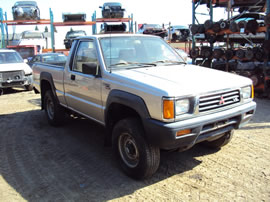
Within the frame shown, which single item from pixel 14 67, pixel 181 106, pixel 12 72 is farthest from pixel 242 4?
pixel 181 106

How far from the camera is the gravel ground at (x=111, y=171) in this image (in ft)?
9.95

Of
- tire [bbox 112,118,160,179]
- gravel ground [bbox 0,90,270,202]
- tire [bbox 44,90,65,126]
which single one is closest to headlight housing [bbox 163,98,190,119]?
tire [bbox 112,118,160,179]

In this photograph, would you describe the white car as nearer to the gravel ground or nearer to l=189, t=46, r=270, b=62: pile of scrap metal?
the gravel ground

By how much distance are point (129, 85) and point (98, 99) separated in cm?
79

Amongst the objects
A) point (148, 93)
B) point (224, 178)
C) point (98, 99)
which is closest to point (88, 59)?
point (98, 99)

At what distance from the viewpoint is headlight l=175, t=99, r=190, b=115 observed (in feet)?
9.25

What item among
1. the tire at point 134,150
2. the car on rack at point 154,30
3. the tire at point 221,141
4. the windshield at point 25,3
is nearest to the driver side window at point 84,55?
the tire at point 134,150

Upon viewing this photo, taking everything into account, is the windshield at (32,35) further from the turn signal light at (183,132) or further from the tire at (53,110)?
the turn signal light at (183,132)

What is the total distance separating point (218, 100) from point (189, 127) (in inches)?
23.0

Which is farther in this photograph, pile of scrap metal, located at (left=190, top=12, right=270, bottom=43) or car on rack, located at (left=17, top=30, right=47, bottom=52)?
car on rack, located at (left=17, top=30, right=47, bottom=52)

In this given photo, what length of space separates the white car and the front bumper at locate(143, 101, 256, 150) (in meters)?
8.67

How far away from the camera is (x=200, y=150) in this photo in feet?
13.8

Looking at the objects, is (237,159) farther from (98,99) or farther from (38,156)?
(38,156)

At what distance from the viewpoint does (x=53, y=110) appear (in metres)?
5.62
